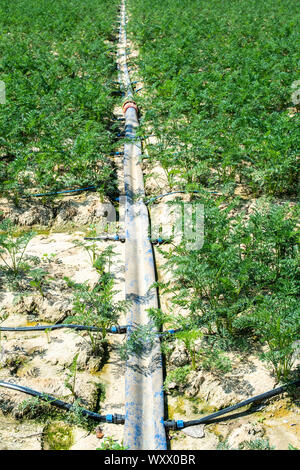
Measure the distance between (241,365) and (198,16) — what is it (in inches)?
615

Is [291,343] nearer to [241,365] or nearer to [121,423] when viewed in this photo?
[241,365]

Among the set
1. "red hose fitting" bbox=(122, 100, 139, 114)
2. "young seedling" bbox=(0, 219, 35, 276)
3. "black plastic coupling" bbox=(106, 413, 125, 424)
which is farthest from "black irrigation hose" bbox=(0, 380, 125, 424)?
"red hose fitting" bbox=(122, 100, 139, 114)

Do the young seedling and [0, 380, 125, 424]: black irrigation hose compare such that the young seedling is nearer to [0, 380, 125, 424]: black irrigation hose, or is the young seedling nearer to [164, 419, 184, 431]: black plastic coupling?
[0, 380, 125, 424]: black irrigation hose

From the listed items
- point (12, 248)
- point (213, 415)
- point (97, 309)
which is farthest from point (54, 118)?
point (213, 415)

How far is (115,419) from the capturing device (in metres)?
4.16

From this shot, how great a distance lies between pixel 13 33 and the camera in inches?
598

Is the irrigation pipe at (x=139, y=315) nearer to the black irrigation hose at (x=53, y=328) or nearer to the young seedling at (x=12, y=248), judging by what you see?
the black irrigation hose at (x=53, y=328)

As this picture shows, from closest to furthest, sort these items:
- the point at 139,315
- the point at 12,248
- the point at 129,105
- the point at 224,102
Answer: the point at 139,315 → the point at 12,248 → the point at 224,102 → the point at 129,105

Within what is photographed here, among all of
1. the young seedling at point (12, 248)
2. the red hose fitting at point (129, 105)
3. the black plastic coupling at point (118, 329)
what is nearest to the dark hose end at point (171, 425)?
the black plastic coupling at point (118, 329)

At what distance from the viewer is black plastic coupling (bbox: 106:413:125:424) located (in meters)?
4.16

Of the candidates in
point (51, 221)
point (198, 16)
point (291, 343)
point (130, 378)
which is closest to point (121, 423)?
point (130, 378)

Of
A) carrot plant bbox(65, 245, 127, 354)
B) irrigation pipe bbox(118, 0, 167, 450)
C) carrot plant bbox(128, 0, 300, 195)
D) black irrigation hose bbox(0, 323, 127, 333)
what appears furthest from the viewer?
carrot plant bbox(128, 0, 300, 195)

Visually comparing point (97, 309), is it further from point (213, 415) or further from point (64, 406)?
point (213, 415)
